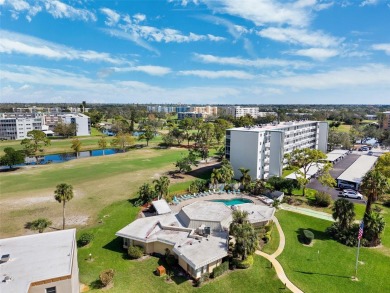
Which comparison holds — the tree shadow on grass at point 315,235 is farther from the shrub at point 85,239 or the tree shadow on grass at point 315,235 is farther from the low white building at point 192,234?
the shrub at point 85,239

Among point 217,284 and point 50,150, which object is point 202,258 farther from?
point 50,150

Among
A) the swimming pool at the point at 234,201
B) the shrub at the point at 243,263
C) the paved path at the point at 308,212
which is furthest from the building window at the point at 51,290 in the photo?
the paved path at the point at 308,212

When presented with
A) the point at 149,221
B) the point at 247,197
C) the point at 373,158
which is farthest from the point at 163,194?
the point at 373,158

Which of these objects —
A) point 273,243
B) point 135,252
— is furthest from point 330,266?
point 135,252

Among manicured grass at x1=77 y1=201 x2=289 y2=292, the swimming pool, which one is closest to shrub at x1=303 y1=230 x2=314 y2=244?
manicured grass at x1=77 y1=201 x2=289 y2=292

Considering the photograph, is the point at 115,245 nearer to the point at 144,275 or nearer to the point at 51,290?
the point at 144,275
